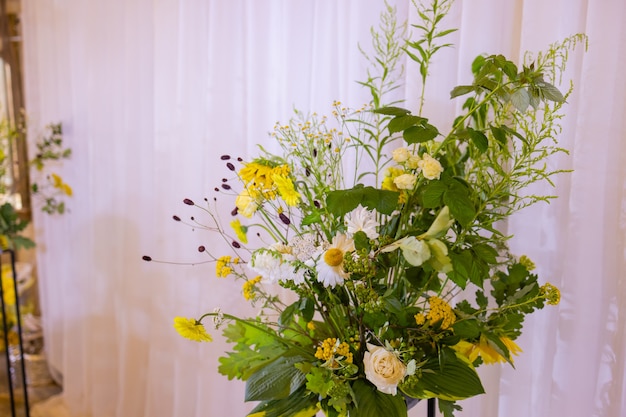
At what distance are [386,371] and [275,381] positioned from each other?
0.73 ft

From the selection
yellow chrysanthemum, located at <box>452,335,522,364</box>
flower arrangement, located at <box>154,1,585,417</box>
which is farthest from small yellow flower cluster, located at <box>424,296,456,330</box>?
yellow chrysanthemum, located at <box>452,335,522,364</box>

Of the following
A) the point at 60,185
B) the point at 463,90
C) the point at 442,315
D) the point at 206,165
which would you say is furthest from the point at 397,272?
the point at 60,185

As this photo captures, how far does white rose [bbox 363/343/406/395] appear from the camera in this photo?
32.7 inches

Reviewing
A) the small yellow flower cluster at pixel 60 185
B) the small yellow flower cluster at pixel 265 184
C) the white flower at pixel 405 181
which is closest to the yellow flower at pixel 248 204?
the small yellow flower cluster at pixel 265 184

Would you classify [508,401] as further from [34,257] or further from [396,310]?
[34,257]

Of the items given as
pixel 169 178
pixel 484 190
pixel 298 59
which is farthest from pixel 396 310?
pixel 169 178

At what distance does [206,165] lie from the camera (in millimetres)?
1648

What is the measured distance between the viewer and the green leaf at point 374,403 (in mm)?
878

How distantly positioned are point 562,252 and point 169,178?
118 centimetres

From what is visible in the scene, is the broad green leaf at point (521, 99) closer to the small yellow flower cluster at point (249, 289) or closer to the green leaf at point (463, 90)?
the green leaf at point (463, 90)

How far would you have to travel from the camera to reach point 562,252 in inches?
44.6

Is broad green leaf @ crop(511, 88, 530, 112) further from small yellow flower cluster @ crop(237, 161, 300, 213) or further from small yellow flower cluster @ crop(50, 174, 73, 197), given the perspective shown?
small yellow flower cluster @ crop(50, 174, 73, 197)

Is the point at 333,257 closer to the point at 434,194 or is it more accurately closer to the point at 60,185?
the point at 434,194

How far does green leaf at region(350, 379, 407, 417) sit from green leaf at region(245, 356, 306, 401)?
0.11 metres
